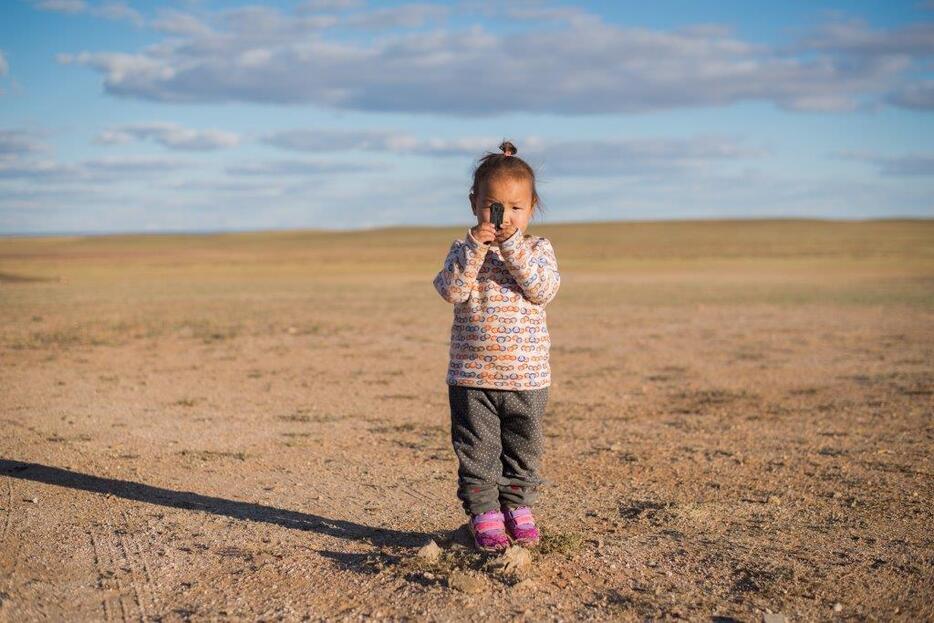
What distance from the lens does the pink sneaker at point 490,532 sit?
4.12 metres

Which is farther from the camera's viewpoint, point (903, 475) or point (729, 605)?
point (903, 475)

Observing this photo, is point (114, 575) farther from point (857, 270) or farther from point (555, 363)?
point (857, 270)

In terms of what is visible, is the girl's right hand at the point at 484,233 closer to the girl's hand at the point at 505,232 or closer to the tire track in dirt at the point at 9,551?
the girl's hand at the point at 505,232

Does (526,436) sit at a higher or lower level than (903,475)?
higher

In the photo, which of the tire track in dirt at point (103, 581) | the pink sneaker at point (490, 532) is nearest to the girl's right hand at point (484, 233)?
the pink sneaker at point (490, 532)

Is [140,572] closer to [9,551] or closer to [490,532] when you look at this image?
[9,551]

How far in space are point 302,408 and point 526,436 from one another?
449cm

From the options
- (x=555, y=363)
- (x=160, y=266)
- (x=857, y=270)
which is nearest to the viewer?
(x=555, y=363)

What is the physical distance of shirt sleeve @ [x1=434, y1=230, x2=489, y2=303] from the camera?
3.97 m

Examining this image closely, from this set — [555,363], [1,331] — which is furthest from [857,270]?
[1,331]

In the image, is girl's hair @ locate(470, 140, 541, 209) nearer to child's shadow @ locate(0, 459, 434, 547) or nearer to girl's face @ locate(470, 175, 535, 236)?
girl's face @ locate(470, 175, 535, 236)

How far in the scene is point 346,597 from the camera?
3686 millimetres

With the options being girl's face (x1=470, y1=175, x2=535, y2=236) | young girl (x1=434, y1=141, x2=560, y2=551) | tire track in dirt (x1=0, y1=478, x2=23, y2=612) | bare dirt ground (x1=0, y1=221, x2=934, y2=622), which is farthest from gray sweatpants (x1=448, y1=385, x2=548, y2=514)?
tire track in dirt (x1=0, y1=478, x2=23, y2=612)

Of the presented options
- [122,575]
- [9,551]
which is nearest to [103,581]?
[122,575]
